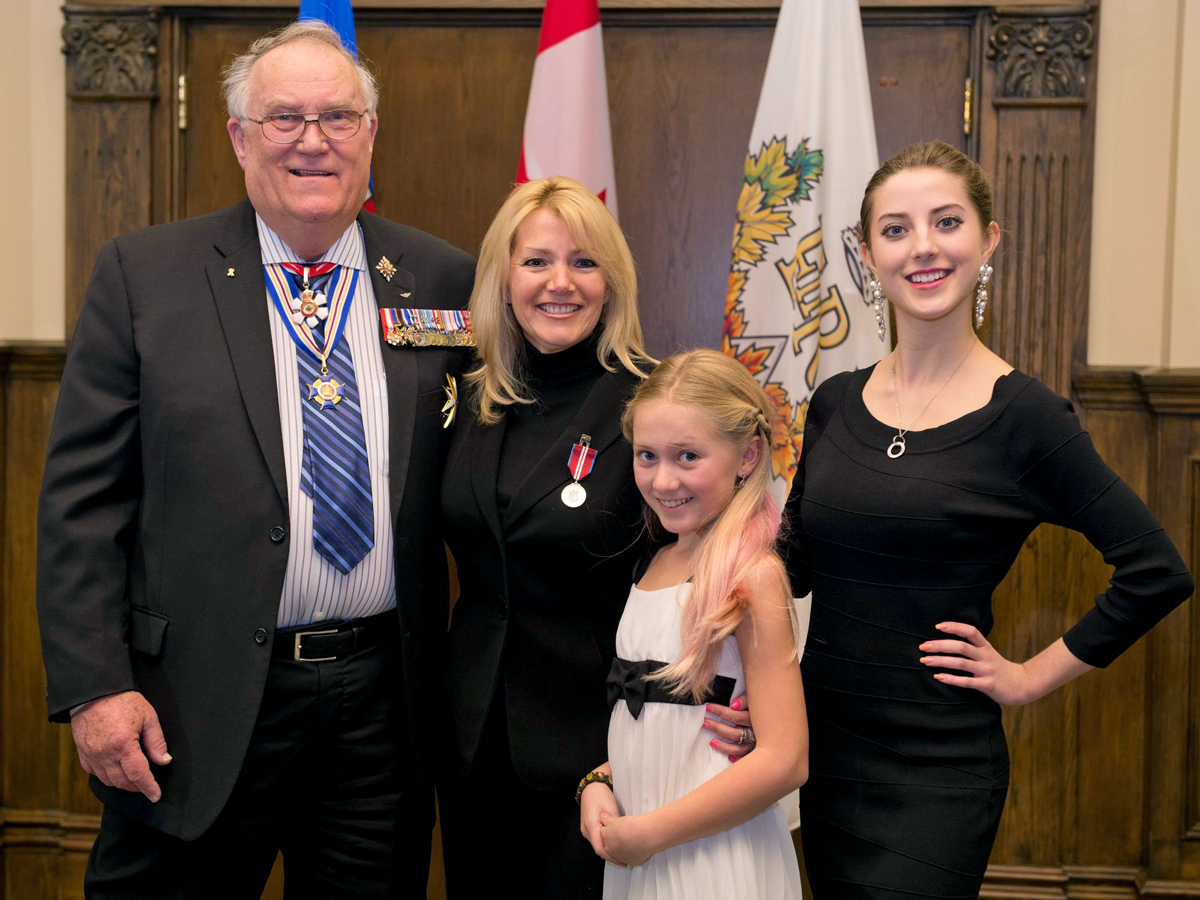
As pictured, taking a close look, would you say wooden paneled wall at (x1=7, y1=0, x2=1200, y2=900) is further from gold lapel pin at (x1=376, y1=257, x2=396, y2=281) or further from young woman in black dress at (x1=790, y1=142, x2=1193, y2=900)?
young woman in black dress at (x1=790, y1=142, x2=1193, y2=900)

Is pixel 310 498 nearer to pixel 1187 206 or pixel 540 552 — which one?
pixel 540 552

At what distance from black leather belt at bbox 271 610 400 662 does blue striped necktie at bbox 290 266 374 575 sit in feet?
0.37

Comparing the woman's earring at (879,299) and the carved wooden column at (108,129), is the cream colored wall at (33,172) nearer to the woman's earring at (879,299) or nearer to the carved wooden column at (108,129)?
the carved wooden column at (108,129)

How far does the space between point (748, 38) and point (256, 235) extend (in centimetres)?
179

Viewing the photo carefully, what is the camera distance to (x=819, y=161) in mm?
2910

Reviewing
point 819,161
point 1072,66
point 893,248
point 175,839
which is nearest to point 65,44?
point 819,161

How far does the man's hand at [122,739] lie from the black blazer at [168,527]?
3 centimetres

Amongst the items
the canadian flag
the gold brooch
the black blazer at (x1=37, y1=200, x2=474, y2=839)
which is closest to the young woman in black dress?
the gold brooch

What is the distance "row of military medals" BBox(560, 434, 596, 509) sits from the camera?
1.92 m

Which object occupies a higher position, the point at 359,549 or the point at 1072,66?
the point at 1072,66

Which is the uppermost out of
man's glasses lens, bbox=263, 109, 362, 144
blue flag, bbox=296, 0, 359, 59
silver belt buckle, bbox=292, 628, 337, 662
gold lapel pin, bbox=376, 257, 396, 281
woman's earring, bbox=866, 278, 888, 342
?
blue flag, bbox=296, 0, 359, 59

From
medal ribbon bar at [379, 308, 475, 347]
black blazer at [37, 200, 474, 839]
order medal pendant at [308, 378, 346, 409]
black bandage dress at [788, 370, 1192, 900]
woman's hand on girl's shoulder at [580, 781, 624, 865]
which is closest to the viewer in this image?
black bandage dress at [788, 370, 1192, 900]

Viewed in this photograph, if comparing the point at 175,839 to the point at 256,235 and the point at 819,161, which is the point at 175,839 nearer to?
the point at 256,235

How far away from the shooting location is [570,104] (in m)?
3.03
